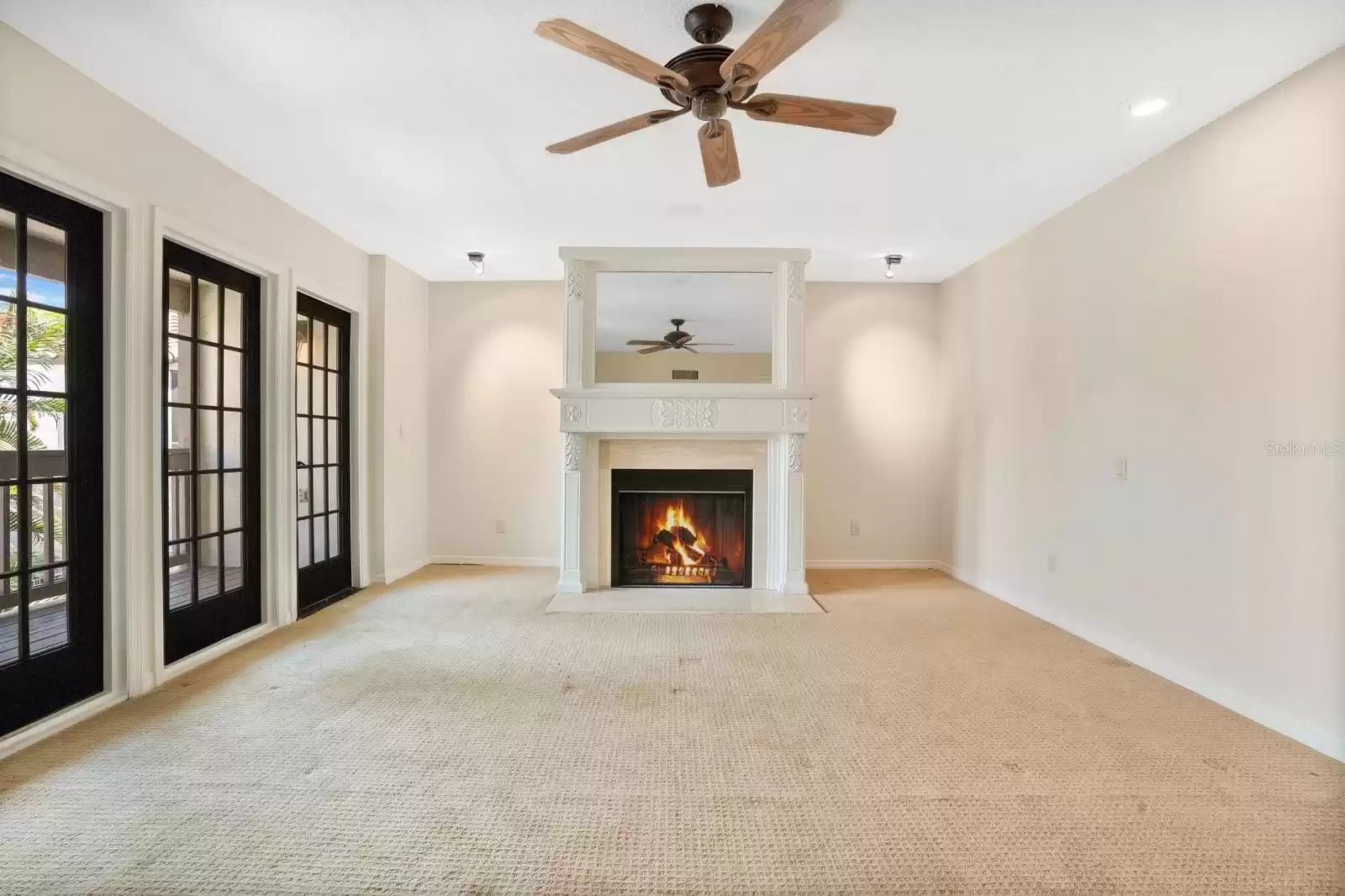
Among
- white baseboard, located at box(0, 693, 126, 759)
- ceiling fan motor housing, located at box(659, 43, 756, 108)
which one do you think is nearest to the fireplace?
white baseboard, located at box(0, 693, 126, 759)

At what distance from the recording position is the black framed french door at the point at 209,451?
288cm

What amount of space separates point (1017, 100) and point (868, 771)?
255 centimetres

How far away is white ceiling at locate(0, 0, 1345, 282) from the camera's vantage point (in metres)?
1.98

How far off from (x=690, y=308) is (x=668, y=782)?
10.8ft

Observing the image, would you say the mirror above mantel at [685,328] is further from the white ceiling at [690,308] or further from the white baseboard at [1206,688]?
the white baseboard at [1206,688]

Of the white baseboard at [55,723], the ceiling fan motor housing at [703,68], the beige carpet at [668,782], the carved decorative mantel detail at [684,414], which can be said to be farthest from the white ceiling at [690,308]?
Result: the white baseboard at [55,723]

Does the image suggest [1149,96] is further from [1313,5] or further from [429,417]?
[429,417]

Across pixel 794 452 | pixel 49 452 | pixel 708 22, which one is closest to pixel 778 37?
pixel 708 22

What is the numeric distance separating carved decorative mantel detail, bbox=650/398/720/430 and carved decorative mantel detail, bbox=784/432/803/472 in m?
0.53

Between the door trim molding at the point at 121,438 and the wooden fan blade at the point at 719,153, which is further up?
the wooden fan blade at the point at 719,153

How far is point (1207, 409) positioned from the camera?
265 cm

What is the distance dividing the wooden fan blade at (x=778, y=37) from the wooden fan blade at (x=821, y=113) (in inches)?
4.7

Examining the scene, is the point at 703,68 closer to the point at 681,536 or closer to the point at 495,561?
the point at 681,536

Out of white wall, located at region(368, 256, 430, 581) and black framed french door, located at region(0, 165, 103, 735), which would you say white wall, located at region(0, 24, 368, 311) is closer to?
black framed french door, located at region(0, 165, 103, 735)
